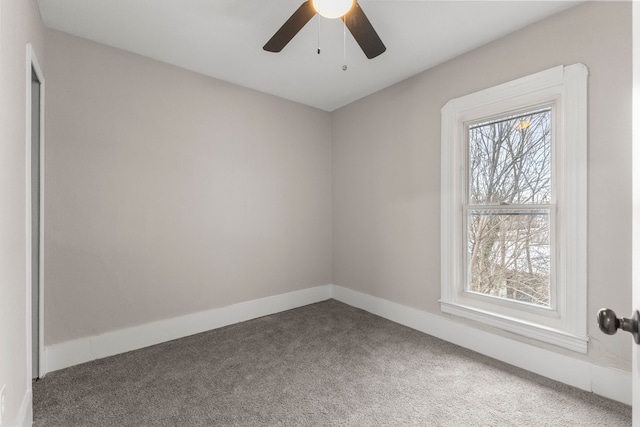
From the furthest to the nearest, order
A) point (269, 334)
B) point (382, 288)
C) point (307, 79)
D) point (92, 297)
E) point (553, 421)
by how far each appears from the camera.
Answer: point (382, 288), point (307, 79), point (269, 334), point (92, 297), point (553, 421)

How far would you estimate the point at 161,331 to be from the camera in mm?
2645

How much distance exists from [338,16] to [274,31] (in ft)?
2.93

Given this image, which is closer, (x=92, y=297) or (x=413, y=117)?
(x=92, y=297)

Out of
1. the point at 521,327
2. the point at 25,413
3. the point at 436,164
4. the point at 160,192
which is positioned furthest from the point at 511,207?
the point at 25,413

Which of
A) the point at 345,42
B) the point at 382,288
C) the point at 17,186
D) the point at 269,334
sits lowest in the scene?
the point at 269,334

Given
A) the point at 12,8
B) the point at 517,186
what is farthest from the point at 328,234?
the point at 12,8

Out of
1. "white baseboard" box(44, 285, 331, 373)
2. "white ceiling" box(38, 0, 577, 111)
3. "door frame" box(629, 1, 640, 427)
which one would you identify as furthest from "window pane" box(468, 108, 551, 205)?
"white baseboard" box(44, 285, 331, 373)

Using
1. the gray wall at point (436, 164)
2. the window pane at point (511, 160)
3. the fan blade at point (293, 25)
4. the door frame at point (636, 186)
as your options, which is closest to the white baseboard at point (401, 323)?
the gray wall at point (436, 164)

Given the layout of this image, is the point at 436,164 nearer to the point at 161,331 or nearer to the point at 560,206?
the point at 560,206

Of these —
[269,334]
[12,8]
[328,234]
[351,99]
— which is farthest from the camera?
[328,234]

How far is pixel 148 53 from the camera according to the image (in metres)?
2.54

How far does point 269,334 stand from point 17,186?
83.5 inches

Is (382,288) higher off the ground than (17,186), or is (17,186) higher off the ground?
(17,186)

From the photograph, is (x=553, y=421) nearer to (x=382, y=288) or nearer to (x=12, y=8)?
(x=382, y=288)
